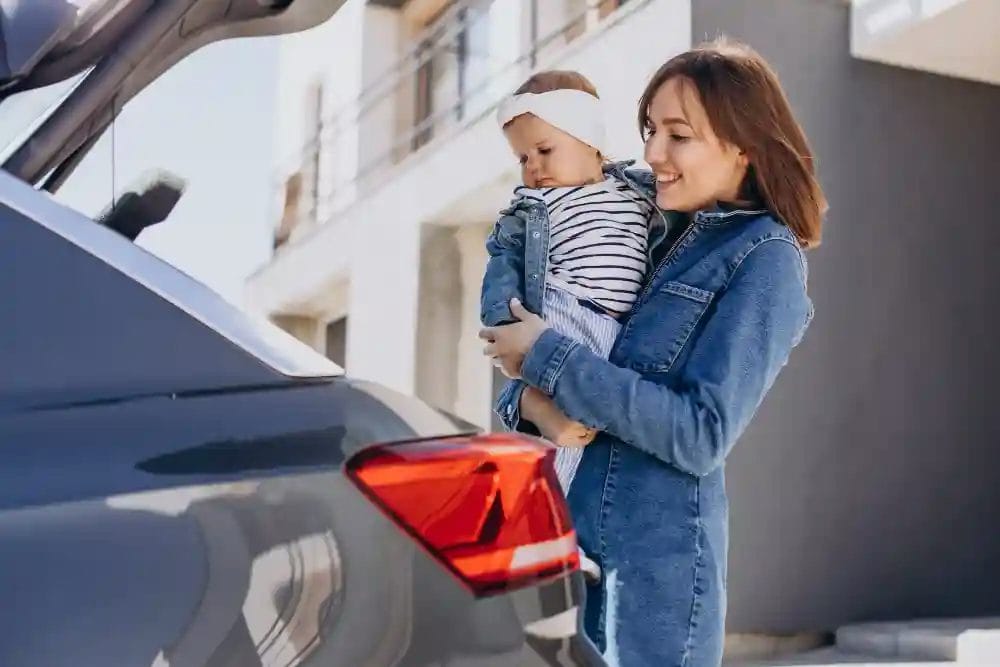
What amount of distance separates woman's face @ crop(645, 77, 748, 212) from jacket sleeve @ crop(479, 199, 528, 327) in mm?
240

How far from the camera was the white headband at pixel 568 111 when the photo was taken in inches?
79.7

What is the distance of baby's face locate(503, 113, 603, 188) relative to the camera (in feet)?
6.62

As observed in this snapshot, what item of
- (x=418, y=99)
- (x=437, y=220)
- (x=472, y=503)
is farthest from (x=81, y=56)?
(x=418, y=99)

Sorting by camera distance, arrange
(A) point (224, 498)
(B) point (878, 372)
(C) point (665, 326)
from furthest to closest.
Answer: (B) point (878, 372)
(C) point (665, 326)
(A) point (224, 498)

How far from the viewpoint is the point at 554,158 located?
2025 mm

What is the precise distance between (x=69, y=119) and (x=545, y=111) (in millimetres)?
755

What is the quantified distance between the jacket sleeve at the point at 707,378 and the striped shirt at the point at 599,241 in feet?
0.56

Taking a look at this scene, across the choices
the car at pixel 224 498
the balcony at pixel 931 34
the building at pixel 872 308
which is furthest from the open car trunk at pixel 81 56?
the balcony at pixel 931 34

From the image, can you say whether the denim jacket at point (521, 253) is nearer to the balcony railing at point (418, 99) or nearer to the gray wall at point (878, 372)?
the gray wall at point (878, 372)

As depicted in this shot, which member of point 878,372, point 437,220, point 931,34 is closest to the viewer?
point 931,34

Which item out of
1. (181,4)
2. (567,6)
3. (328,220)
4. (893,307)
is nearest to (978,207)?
(893,307)

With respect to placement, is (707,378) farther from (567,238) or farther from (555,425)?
(567,238)

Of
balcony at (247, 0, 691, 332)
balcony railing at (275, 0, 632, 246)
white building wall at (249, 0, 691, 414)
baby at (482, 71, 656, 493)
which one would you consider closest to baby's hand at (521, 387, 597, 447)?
baby at (482, 71, 656, 493)

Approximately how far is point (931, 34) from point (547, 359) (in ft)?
16.2
